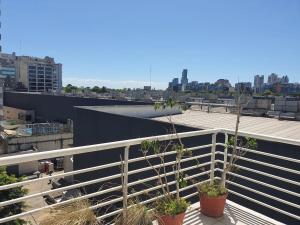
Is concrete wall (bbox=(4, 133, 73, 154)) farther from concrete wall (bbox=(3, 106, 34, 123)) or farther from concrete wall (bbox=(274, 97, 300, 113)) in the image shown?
concrete wall (bbox=(274, 97, 300, 113))

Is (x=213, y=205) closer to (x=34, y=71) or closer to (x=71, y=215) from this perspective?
(x=71, y=215)

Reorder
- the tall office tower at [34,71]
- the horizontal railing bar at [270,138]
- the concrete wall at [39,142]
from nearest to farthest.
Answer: the horizontal railing bar at [270,138] < the concrete wall at [39,142] < the tall office tower at [34,71]

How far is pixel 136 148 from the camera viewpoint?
1036 centimetres

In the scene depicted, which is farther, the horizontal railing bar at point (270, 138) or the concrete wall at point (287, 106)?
the concrete wall at point (287, 106)

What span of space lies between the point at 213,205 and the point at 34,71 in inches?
3700

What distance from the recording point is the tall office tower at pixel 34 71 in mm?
88062

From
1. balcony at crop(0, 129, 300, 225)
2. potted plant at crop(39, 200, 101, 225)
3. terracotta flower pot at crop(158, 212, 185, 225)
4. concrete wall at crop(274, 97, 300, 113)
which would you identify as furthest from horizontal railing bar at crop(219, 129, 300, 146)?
concrete wall at crop(274, 97, 300, 113)

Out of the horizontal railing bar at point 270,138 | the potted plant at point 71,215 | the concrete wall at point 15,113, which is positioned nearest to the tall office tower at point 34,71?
the concrete wall at point 15,113

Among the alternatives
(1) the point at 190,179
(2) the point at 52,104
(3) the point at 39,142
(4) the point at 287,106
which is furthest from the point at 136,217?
(2) the point at 52,104

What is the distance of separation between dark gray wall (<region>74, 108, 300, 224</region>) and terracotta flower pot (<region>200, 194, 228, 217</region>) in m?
2.55

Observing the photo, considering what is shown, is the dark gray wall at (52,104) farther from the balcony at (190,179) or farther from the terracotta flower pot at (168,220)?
the terracotta flower pot at (168,220)

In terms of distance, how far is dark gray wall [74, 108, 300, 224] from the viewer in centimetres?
648

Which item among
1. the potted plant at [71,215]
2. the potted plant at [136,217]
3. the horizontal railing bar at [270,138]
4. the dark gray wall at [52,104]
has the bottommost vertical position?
the dark gray wall at [52,104]

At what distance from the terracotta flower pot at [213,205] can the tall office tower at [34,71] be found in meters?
84.1
